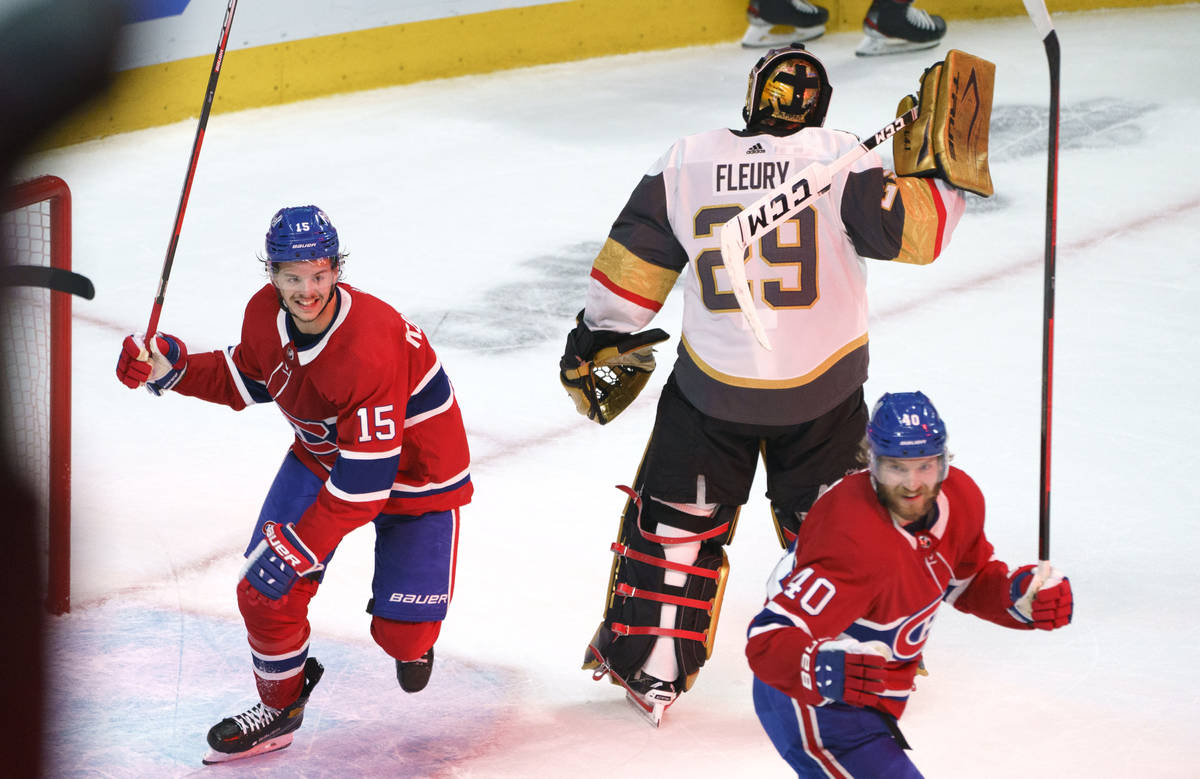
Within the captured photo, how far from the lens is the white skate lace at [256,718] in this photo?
9.34ft

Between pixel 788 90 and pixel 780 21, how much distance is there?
6368mm

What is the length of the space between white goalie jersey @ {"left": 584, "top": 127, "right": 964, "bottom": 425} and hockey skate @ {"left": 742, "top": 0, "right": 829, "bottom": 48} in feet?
20.8

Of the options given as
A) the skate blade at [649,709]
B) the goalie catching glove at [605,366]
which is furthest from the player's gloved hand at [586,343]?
the skate blade at [649,709]

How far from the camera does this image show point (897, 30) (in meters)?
8.70

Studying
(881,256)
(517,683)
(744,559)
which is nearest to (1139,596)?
(744,559)

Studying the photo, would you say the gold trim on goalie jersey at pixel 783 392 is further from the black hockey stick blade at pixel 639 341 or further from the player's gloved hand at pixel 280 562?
the player's gloved hand at pixel 280 562

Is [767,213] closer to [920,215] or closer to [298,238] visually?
[920,215]

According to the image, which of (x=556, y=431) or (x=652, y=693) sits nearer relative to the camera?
(x=652, y=693)

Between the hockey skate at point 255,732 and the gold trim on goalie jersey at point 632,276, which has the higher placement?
the gold trim on goalie jersey at point 632,276

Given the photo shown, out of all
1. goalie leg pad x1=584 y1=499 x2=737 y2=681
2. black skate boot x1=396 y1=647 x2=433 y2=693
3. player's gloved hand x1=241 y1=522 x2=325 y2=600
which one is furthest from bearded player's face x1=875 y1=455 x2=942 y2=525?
black skate boot x1=396 y1=647 x2=433 y2=693

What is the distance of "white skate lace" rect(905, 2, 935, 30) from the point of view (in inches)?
342

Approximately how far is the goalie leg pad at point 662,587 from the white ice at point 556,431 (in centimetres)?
16

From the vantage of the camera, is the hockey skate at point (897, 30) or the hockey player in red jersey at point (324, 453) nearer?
the hockey player in red jersey at point (324, 453)

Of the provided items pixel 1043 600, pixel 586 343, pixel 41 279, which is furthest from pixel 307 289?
pixel 41 279
